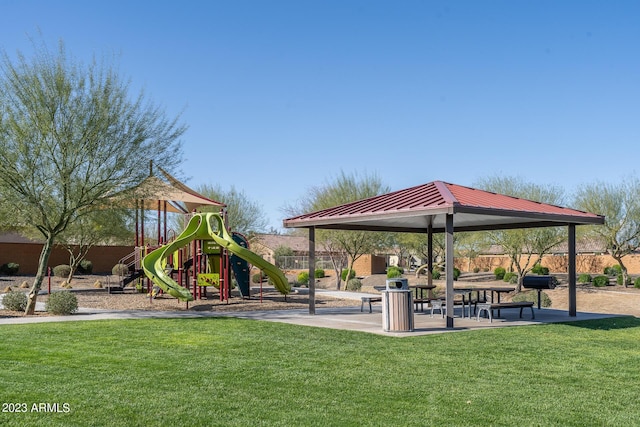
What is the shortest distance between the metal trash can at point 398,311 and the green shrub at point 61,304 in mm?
8120

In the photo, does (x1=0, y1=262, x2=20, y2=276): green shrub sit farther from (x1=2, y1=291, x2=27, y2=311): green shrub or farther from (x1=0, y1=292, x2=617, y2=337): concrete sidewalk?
(x1=2, y1=291, x2=27, y2=311): green shrub

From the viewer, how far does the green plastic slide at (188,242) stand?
18.2 meters

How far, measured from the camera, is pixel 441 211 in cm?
1338

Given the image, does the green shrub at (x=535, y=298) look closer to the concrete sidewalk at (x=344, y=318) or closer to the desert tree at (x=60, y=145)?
the concrete sidewalk at (x=344, y=318)

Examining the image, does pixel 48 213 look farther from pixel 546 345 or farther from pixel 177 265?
pixel 546 345

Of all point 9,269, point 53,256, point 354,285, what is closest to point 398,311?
point 354,285

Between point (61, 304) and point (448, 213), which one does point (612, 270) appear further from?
point (61, 304)

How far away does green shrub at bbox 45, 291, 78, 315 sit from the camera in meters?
16.3

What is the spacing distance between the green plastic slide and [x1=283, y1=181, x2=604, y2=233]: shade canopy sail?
2634 mm

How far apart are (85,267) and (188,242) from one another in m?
23.5

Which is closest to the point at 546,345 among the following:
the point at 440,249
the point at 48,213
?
the point at 48,213

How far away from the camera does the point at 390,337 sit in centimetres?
1227

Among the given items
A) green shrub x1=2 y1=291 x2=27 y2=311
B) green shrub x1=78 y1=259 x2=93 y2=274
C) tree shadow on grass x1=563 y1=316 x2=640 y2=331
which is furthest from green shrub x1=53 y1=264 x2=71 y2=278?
tree shadow on grass x1=563 y1=316 x2=640 y2=331

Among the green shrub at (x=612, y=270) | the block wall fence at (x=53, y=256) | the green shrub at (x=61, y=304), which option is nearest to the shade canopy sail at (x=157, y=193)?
the green shrub at (x=61, y=304)
